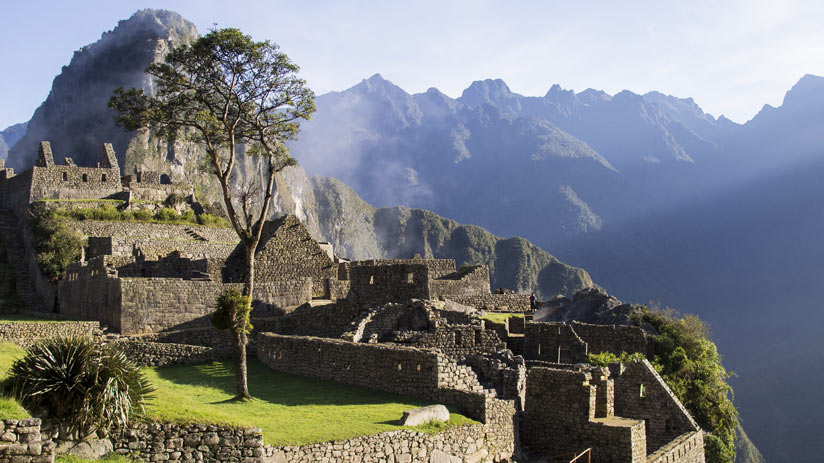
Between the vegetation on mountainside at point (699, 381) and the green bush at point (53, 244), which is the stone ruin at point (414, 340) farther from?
the green bush at point (53, 244)

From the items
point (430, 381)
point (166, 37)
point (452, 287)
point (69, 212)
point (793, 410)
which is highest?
point (166, 37)

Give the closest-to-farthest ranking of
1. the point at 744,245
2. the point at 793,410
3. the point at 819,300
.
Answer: the point at 793,410 < the point at 819,300 < the point at 744,245

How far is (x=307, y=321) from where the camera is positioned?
2320 centimetres

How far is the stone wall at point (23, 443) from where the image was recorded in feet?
28.5

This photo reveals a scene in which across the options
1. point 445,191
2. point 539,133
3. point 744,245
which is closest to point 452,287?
point 744,245

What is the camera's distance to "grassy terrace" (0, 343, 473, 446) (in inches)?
473

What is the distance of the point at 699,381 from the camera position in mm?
25500

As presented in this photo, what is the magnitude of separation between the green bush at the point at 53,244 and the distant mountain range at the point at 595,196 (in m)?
58.0

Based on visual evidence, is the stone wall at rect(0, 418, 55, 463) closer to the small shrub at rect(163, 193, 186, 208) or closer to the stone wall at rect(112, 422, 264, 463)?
the stone wall at rect(112, 422, 264, 463)

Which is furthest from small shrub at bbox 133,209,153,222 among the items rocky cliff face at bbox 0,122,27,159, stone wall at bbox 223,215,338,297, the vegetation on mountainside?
rocky cliff face at bbox 0,122,27,159

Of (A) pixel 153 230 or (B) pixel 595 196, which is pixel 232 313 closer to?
(A) pixel 153 230

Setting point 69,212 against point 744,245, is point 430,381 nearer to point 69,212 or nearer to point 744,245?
point 69,212

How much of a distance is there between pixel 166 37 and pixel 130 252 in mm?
156917

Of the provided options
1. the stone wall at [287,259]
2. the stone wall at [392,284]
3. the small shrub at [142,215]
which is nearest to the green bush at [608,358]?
the stone wall at [392,284]
